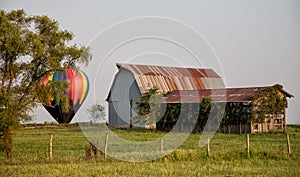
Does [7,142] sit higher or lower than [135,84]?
lower

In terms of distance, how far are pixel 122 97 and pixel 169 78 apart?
18.6 ft

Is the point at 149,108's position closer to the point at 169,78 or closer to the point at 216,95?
the point at 216,95

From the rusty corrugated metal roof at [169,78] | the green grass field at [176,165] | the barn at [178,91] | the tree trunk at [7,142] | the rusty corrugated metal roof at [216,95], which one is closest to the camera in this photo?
the green grass field at [176,165]

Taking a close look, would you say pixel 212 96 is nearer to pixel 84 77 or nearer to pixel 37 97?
pixel 84 77

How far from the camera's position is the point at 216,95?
40.8 meters

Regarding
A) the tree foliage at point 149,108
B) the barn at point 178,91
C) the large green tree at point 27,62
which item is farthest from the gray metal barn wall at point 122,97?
the large green tree at point 27,62

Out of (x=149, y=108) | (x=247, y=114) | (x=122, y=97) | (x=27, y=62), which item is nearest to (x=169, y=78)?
(x=122, y=97)

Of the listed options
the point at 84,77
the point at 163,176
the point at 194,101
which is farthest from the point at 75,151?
the point at 84,77

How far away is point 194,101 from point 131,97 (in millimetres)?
8092

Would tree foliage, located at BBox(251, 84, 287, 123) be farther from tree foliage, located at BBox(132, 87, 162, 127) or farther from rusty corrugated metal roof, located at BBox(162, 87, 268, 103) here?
tree foliage, located at BBox(132, 87, 162, 127)

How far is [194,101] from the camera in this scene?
39594 mm

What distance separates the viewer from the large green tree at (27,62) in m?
20.3

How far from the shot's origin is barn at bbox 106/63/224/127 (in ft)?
150

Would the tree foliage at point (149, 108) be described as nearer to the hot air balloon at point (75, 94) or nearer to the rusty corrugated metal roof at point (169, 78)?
the rusty corrugated metal roof at point (169, 78)
